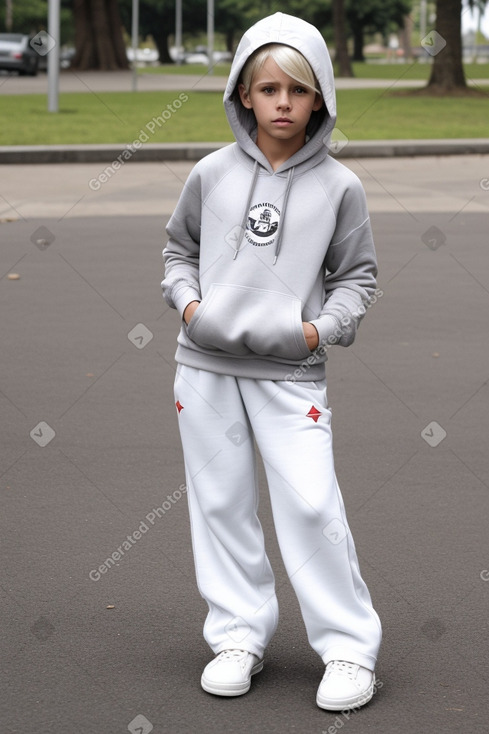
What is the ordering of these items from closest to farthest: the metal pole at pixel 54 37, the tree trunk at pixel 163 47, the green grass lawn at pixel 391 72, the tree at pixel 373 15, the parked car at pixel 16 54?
the metal pole at pixel 54 37
the parked car at pixel 16 54
the green grass lawn at pixel 391 72
the tree at pixel 373 15
the tree trunk at pixel 163 47

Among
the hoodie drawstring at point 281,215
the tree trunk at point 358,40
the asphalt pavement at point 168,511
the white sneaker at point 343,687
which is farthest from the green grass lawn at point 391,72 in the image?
the white sneaker at point 343,687

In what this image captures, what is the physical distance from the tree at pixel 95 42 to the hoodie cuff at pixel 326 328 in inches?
1990

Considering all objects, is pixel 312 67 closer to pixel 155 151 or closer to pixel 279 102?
pixel 279 102

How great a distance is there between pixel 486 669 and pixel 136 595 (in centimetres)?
111

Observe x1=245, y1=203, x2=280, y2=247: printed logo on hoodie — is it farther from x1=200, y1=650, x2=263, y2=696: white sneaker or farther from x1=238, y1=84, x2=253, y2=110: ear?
x1=200, y1=650, x2=263, y2=696: white sneaker

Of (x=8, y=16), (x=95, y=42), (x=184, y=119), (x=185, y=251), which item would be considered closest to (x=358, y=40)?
(x=8, y=16)

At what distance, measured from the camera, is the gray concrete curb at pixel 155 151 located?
55.5 ft

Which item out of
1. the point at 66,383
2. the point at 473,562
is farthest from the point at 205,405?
the point at 66,383

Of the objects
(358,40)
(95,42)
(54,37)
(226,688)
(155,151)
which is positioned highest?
(226,688)

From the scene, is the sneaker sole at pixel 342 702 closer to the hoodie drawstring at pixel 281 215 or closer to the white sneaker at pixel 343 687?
the white sneaker at pixel 343 687

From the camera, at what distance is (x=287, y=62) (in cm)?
296

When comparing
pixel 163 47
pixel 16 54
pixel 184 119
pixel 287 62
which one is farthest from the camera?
pixel 163 47

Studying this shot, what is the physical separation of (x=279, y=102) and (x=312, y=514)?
3.17 ft

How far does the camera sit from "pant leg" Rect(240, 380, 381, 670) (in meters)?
3.04
